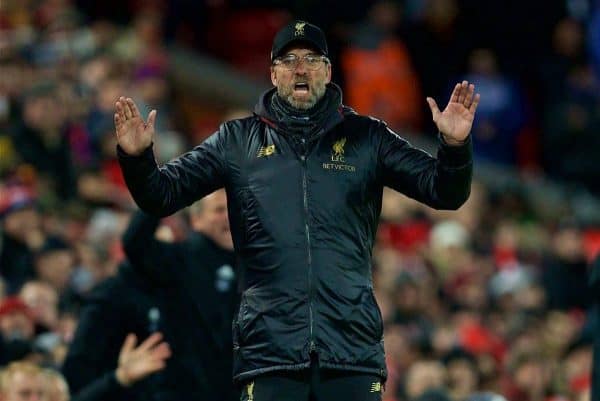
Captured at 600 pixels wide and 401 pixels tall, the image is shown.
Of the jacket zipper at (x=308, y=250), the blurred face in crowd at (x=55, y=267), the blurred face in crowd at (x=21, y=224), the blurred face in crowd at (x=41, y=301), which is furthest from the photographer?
the blurred face in crowd at (x=21, y=224)

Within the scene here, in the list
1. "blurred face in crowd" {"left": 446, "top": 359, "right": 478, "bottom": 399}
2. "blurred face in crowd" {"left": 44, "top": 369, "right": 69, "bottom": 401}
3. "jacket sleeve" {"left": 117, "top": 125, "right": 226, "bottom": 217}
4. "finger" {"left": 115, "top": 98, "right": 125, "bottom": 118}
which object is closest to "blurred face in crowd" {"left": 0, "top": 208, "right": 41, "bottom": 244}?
"blurred face in crowd" {"left": 446, "top": 359, "right": 478, "bottom": 399}

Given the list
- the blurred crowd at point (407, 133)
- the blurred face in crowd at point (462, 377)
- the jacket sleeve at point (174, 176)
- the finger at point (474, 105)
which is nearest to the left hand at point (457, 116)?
the finger at point (474, 105)

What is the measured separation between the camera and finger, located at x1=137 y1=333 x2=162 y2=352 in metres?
9.49

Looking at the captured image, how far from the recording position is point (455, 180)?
738 cm

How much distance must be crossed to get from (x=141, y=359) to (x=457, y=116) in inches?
106

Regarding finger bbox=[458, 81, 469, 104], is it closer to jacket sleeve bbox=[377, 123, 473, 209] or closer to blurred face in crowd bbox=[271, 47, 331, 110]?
jacket sleeve bbox=[377, 123, 473, 209]

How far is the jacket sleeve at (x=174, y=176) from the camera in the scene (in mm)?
7383

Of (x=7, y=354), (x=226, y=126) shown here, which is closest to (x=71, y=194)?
(x=7, y=354)

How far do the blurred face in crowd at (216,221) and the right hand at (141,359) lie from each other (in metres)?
0.56

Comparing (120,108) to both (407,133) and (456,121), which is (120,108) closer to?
(456,121)

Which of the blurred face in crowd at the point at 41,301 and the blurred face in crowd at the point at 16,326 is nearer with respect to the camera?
the blurred face in crowd at the point at 16,326

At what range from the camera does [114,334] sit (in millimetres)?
9969

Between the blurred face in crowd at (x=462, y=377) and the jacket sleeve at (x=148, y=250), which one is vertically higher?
the jacket sleeve at (x=148, y=250)

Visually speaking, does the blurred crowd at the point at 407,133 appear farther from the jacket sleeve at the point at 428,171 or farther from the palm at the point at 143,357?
the jacket sleeve at the point at 428,171
